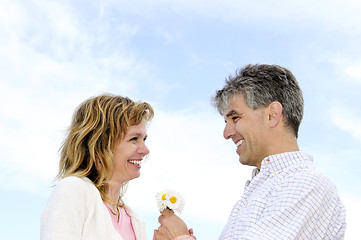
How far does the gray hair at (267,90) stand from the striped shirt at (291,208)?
0.56 meters

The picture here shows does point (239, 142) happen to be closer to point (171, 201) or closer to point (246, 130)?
point (246, 130)

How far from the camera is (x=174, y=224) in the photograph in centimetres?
436

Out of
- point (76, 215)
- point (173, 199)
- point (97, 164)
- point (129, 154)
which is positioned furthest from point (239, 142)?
point (76, 215)

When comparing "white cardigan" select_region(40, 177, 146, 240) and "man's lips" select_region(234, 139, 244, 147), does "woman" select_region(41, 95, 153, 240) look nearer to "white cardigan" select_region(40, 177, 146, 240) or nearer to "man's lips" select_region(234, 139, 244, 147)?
"white cardigan" select_region(40, 177, 146, 240)

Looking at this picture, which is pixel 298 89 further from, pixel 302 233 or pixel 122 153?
pixel 122 153

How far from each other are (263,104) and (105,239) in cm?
194

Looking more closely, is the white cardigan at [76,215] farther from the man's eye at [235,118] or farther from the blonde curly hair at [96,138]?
the man's eye at [235,118]

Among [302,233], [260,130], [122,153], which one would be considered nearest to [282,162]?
[260,130]

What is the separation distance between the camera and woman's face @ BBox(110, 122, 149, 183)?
15.2 ft

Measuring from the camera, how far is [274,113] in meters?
4.48

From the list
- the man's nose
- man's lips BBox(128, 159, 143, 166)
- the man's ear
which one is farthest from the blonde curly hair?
the man's ear

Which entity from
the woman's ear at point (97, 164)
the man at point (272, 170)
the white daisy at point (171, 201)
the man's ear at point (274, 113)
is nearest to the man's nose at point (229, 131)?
the man at point (272, 170)

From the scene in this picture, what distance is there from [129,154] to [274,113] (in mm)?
1475

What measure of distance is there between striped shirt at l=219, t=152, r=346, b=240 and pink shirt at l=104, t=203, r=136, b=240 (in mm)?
1029
